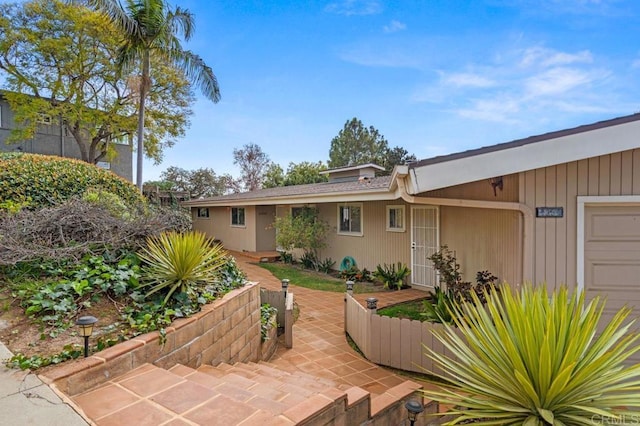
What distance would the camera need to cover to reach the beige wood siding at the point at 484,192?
15.0ft

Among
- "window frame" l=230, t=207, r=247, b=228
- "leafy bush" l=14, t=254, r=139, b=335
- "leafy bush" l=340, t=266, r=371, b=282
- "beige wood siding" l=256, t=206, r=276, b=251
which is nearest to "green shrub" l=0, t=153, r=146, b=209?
"leafy bush" l=14, t=254, r=139, b=335

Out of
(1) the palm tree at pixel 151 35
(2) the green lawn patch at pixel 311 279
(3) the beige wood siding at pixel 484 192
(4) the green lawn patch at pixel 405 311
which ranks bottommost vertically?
(2) the green lawn patch at pixel 311 279

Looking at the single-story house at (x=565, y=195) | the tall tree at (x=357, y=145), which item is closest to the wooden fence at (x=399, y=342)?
the single-story house at (x=565, y=195)

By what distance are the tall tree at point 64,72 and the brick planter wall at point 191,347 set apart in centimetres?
1544

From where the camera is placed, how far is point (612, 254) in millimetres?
4277

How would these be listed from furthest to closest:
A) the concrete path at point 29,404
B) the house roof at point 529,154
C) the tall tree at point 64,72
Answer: the tall tree at point 64,72 < the house roof at point 529,154 < the concrete path at point 29,404

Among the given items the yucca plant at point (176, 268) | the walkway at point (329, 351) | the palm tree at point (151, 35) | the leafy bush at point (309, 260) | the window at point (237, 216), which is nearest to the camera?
the yucca plant at point (176, 268)

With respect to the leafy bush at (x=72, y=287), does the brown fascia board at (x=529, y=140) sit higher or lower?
higher

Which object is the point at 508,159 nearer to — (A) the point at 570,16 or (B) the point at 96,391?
(B) the point at 96,391

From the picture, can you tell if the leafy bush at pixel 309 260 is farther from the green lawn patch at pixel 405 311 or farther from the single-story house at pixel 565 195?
the single-story house at pixel 565 195

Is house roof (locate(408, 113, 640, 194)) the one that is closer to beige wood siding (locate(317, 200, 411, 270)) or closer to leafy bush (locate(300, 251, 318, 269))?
beige wood siding (locate(317, 200, 411, 270))

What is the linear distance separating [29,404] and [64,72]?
20723 millimetres

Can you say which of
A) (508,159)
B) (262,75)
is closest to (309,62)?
(262,75)

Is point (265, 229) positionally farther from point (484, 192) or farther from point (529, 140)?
point (529, 140)
